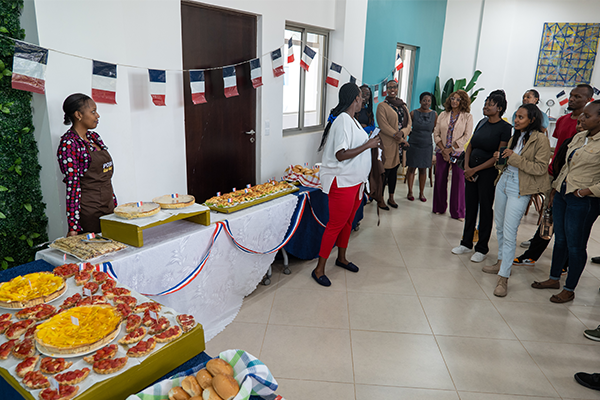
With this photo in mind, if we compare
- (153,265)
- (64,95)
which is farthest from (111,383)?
(64,95)

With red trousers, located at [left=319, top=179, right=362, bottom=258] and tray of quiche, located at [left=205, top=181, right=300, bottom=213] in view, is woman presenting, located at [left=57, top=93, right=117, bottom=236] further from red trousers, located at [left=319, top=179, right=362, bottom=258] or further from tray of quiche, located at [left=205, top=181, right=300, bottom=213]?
red trousers, located at [left=319, top=179, right=362, bottom=258]

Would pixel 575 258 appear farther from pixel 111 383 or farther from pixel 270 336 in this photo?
pixel 111 383

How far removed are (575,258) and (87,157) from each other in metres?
3.60

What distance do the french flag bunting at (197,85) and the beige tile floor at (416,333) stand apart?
1723 millimetres

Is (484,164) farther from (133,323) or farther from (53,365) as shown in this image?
(53,365)

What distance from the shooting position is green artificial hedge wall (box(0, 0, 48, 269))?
2.35 m

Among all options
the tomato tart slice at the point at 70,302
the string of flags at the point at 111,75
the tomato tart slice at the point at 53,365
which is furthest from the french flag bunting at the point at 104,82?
the tomato tart slice at the point at 53,365

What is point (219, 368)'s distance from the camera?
1196 millimetres

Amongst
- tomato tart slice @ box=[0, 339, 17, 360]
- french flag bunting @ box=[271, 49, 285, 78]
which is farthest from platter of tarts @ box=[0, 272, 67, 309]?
french flag bunting @ box=[271, 49, 285, 78]

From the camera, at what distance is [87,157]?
7.70 feet

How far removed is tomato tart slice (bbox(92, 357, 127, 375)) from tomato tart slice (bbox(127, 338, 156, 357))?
4 centimetres

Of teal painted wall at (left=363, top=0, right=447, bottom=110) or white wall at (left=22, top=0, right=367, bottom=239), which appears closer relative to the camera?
white wall at (left=22, top=0, right=367, bottom=239)

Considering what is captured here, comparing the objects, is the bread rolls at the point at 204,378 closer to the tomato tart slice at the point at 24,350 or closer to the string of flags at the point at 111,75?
the tomato tart slice at the point at 24,350

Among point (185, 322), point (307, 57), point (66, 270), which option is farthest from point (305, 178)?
point (185, 322)
